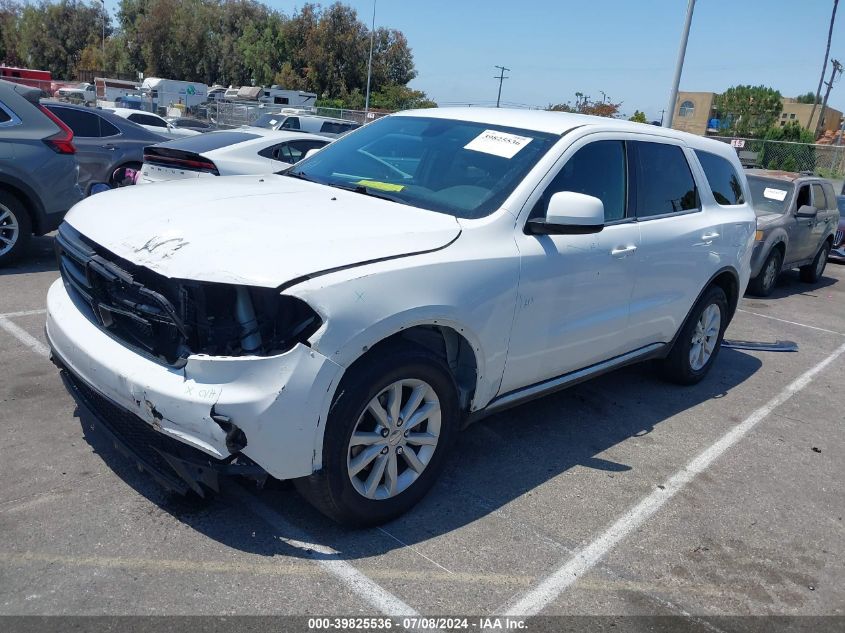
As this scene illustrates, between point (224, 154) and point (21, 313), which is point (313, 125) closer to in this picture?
point (224, 154)

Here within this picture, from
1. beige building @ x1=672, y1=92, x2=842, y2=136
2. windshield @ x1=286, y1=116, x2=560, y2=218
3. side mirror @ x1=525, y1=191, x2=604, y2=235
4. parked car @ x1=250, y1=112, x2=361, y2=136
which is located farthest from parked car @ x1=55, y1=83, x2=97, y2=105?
beige building @ x1=672, y1=92, x2=842, y2=136

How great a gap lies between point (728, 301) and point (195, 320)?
476cm

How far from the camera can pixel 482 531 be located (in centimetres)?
341

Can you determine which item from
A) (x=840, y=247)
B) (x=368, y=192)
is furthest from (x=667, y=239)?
(x=840, y=247)

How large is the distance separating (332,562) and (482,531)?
30.2 inches

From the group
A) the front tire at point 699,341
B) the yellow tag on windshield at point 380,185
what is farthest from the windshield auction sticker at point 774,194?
Answer: the yellow tag on windshield at point 380,185

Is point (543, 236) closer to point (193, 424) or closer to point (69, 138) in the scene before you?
point (193, 424)

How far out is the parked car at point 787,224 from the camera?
33.6 feet

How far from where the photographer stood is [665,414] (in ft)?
17.3

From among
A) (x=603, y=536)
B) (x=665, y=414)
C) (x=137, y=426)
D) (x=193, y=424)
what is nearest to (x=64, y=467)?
(x=137, y=426)

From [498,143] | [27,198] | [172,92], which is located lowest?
[27,198]

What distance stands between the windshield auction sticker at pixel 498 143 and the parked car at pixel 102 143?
7.52m

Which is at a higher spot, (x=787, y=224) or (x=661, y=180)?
(x=661, y=180)

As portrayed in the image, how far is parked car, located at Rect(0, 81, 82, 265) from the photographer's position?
7016 mm
